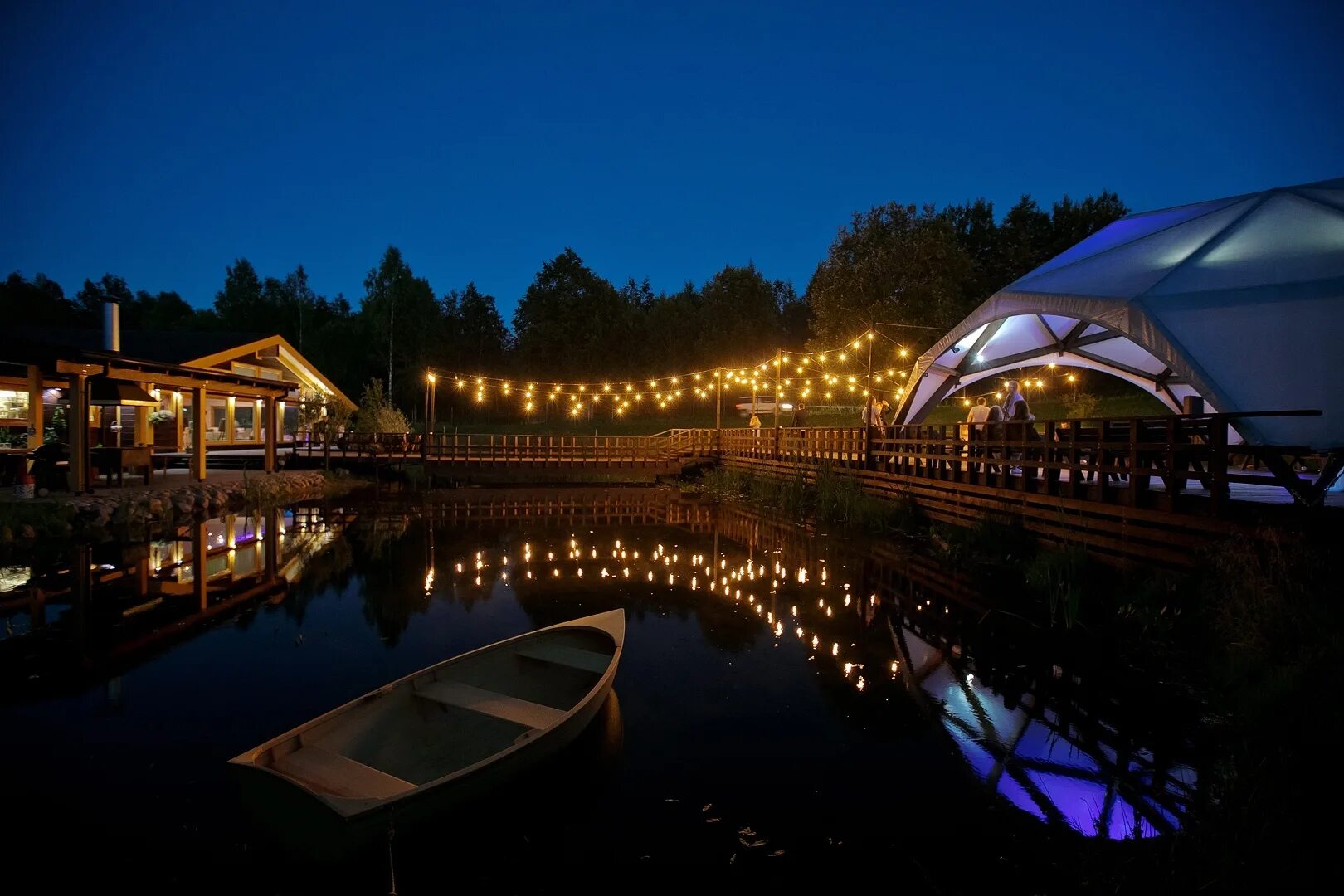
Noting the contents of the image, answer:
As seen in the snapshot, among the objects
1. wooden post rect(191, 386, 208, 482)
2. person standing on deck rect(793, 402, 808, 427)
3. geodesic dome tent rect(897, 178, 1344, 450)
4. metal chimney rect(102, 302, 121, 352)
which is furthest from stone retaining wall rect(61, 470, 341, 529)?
person standing on deck rect(793, 402, 808, 427)

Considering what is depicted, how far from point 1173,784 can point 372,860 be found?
4650mm

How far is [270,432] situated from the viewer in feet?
63.7

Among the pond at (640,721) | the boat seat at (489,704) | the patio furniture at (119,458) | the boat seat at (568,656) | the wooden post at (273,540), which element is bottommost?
the pond at (640,721)

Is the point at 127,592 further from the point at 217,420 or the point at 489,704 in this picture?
the point at 217,420

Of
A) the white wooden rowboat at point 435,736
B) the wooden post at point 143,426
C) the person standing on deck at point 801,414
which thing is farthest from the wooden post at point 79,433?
the person standing on deck at point 801,414

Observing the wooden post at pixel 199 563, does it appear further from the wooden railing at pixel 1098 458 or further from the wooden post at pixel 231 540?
the wooden railing at pixel 1098 458

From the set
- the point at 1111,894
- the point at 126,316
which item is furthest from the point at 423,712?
the point at 126,316

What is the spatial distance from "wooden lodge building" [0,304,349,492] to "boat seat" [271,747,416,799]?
40.6ft

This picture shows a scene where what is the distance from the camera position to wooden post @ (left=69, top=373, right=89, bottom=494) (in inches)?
494

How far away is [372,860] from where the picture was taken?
128 inches

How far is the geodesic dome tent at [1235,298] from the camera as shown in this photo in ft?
22.8

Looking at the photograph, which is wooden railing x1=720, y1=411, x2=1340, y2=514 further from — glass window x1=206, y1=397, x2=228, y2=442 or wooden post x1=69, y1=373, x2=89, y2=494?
glass window x1=206, y1=397, x2=228, y2=442

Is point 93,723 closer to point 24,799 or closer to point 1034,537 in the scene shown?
point 24,799

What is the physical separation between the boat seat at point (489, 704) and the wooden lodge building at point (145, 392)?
12.0 m
